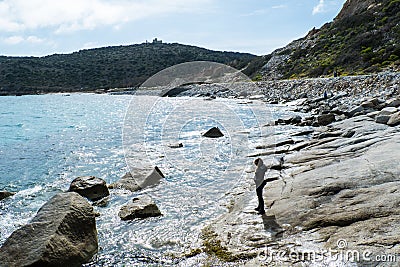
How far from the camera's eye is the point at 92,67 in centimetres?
15625

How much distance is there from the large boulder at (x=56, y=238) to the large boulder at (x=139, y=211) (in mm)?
2062

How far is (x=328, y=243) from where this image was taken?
7.54 meters

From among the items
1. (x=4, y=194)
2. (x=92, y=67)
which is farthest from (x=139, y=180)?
(x=92, y=67)

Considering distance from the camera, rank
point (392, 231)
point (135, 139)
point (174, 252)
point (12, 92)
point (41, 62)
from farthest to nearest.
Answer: point (41, 62) → point (12, 92) → point (135, 139) → point (174, 252) → point (392, 231)

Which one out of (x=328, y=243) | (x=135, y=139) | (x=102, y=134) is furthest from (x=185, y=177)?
(x=102, y=134)

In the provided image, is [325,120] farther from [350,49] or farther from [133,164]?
[350,49]

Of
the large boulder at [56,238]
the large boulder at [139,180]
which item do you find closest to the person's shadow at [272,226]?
the large boulder at [56,238]

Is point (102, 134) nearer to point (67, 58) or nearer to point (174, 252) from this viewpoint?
point (174, 252)

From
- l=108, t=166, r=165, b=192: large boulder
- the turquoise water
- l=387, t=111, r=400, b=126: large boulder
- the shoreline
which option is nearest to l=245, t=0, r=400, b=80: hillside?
the shoreline

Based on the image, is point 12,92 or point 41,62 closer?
point 12,92

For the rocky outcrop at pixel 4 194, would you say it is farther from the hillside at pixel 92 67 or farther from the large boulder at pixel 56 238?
the hillside at pixel 92 67

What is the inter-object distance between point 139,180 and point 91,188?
2.35 meters

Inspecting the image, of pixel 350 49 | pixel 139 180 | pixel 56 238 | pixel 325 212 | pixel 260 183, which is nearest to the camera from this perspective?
pixel 56 238

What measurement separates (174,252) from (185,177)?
7.52 m
